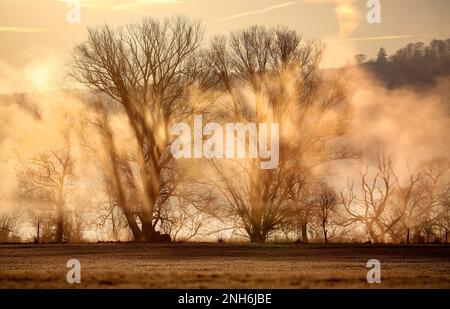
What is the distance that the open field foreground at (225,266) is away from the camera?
16.9 meters

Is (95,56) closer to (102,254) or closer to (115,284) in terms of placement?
(102,254)

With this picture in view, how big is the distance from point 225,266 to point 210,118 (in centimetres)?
1674

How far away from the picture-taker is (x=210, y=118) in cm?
3681

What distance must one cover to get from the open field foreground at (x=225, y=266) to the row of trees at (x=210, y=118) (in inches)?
248

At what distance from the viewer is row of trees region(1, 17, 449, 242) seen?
36.0 meters

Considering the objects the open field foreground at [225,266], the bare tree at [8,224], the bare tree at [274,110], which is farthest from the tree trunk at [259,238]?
the bare tree at [8,224]

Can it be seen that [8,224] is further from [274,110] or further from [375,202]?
[375,202]

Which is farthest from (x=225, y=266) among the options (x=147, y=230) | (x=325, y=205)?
(x=325, y=205)

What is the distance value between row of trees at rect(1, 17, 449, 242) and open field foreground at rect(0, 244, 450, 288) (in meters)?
6.30

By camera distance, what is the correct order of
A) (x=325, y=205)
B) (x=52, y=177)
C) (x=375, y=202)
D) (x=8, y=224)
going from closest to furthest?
(x=325, y=205), (x=52, y=177), (x=375, y=202), (x=8, y=224)

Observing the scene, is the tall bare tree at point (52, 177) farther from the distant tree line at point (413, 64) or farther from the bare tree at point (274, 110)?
the distant tree line at point (413, 64)

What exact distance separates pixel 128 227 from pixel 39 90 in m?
9.21

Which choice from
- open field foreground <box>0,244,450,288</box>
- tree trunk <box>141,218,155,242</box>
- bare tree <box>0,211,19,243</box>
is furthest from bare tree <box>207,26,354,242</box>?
bare tree <box>0,211,19,243</box>
